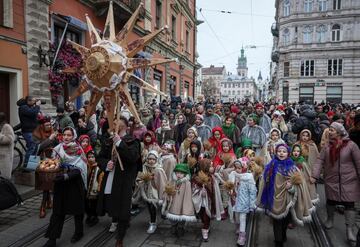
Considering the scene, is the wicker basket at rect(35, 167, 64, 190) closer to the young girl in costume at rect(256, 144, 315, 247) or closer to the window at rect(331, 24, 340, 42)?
the young girl in costume at rect(256, 144, 315, 247)

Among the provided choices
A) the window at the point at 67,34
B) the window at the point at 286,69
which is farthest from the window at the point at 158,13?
the window at the point at 286,69

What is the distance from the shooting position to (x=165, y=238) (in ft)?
16.5

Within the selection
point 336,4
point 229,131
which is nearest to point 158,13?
point 229,131

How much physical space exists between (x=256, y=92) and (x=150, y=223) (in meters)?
153

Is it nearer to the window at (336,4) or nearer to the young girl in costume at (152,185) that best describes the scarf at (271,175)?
the young girl in costume at (152,185)

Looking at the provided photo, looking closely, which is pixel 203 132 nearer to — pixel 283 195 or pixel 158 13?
pixel 283 195

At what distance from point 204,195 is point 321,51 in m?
42.4

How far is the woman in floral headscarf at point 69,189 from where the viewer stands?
454 centimetres

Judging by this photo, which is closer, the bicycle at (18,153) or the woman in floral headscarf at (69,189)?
the woman in floral headscarf at (69,189)

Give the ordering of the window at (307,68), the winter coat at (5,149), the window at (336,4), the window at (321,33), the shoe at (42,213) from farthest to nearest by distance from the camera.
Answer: the window at (307,68)
the window at (321,33)
the window at (336,4)
the winter coat at (5,149)
the shoe at (42,213)

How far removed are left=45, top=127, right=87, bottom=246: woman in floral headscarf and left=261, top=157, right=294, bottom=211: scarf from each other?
2.78m

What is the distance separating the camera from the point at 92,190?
5324mm

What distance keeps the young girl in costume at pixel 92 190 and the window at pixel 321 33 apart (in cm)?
4296

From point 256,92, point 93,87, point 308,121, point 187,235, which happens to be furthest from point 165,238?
point 256,92
